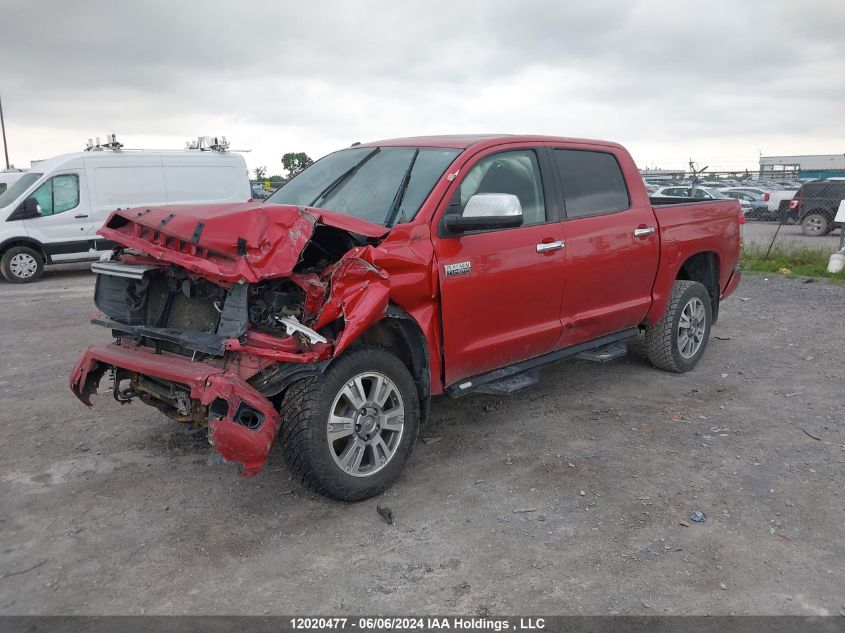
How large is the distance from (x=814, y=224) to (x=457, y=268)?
17785 mm

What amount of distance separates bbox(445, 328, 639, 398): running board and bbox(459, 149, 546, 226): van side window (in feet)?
3.13

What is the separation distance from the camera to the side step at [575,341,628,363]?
5243mm

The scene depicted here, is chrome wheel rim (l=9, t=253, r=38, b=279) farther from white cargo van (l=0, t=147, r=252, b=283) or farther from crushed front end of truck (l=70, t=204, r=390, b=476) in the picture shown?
crushed front end of truck (l=70, t=204, r=390, b=476)

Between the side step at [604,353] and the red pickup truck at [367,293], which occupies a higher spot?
the red pickup truck at [367,293]

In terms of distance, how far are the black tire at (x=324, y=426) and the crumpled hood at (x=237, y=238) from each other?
0.58m

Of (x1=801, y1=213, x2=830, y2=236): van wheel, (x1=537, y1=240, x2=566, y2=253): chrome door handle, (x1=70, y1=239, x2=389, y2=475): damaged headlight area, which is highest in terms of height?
(x1=801, y1=213, x2=830, y2=236): van wheel

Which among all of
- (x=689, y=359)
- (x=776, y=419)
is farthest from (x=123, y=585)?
(x=689, y=359)

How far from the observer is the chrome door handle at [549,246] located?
451 centimetres

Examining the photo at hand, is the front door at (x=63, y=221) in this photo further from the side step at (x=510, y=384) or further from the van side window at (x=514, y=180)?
the side step at (x=510, y=384)

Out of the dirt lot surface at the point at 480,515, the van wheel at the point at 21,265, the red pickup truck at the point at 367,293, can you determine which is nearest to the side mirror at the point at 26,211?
the van wheel at the point at 21,265

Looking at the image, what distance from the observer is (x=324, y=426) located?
136 inches

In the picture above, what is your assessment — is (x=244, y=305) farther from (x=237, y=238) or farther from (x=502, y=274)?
(x=502, y=274)

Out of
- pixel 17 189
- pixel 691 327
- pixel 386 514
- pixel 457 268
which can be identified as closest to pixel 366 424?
pixel 386 514

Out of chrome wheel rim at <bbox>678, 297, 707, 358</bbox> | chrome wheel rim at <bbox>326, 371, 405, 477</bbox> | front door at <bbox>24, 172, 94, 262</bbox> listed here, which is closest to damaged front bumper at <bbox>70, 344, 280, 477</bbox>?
chrome wheel rim at <bbox>326, 371, 405, 477</bbox>
